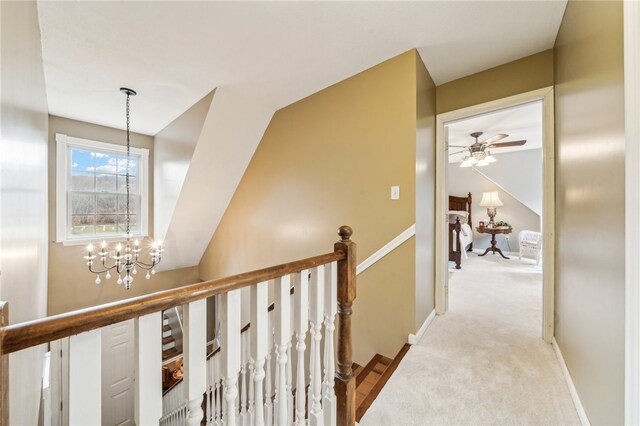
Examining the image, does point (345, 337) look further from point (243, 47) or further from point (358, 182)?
point (243, 47)

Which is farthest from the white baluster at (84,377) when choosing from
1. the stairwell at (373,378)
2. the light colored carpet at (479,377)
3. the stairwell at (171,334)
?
the stairwell at (171,334)

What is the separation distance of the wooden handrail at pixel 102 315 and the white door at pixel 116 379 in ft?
13.5

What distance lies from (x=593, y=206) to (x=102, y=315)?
1897 millimetres

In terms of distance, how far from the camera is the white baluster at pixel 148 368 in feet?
2.02

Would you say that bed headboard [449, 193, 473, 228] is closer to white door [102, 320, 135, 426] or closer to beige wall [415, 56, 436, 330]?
beige wall [415, 56, 436, 330]

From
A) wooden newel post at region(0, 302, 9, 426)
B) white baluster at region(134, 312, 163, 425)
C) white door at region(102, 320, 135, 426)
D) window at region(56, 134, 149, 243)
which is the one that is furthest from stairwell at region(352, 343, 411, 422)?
window at region(56, 134, 149, 243)

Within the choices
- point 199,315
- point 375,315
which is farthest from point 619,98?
point 375,315

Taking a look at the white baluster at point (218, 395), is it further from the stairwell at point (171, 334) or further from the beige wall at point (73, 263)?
the beige wall at point (73, 263)

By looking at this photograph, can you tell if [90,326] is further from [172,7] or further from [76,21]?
[76,21]

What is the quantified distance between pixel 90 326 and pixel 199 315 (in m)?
0.24

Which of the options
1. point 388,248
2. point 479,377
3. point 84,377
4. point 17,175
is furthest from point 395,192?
point 17,175

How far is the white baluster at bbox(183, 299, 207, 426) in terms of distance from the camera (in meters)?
Result: 0.70

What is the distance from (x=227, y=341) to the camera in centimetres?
79

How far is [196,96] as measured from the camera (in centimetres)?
274
